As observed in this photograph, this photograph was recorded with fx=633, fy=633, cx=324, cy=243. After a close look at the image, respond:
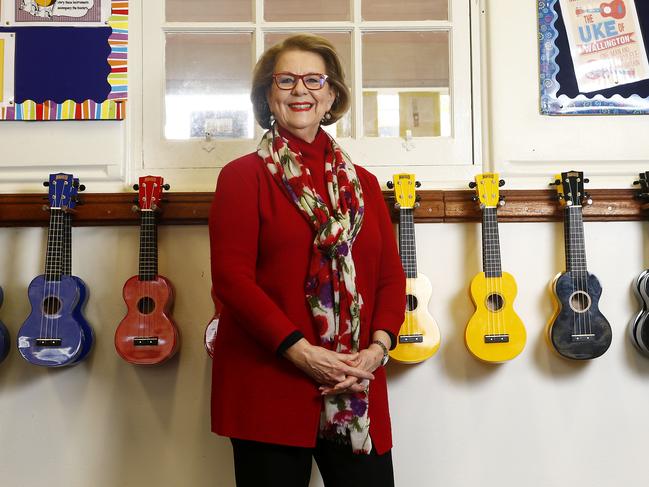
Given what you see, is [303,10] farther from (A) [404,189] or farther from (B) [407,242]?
(B) [407,242]

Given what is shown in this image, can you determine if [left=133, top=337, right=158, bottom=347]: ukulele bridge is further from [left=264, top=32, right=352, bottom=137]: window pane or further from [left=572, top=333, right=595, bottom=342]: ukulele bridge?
[left=572, top=333, right=595, bottom=342]: ukulele bridge

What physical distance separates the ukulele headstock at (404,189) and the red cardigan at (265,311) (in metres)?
0.45

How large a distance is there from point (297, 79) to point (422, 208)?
639 millimetres

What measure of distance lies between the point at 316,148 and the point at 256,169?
16cm

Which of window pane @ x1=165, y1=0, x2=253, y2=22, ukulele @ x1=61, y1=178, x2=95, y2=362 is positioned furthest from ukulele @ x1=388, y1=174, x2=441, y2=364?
ukulele @ x1=61, y1=178, x2=95, y2=362

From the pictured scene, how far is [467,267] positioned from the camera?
1892mm

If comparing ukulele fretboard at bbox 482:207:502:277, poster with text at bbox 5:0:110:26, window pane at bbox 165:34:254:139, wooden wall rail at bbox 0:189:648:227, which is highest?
poster with text at bbox 5:0:110:26

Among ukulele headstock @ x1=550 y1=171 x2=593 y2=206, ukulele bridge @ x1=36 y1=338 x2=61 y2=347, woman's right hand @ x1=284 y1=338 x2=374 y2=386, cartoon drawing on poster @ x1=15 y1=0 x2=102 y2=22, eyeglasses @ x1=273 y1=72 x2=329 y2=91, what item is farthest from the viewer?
cartoon drawing on poster @ x1=15 y1=0 x2=102 y2=22

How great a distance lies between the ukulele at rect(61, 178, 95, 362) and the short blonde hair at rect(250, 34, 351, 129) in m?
0.62

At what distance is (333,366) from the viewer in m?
1.21

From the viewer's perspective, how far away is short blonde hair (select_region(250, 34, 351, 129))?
1407 mm

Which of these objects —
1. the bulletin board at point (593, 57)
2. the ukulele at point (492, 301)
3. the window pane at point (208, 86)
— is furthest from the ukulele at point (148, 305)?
the bulletin board at point (593, 57)

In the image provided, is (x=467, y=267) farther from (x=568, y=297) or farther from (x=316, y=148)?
(x=316, y=148)

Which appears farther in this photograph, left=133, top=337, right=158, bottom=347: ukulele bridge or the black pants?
left=133, top=337, right=158, bottom=347: ukulele bridge
